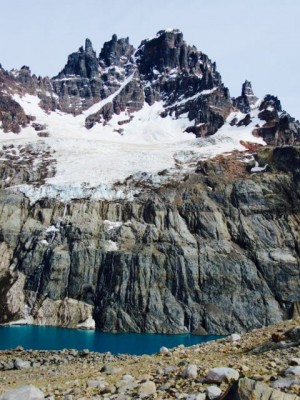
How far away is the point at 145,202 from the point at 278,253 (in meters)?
39.4

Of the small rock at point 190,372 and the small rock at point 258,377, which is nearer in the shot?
the small rock at point 258,377

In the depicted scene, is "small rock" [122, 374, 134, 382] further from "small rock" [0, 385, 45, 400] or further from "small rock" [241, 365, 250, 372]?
"small rock" [241, 365, 250, 372]

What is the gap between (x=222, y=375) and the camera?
43.3ft

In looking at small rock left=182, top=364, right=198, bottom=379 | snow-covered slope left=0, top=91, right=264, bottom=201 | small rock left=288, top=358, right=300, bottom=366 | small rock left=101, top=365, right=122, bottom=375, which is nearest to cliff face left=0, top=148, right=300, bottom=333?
snow-covered slope left=0, top=91, right=264, bottom=201

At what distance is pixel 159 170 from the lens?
154m

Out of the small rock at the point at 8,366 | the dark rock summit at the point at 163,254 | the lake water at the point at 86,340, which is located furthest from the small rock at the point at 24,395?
the dark rock summit at the point at 163,254

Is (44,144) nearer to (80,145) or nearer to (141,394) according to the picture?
(80,145)

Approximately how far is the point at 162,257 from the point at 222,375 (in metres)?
102

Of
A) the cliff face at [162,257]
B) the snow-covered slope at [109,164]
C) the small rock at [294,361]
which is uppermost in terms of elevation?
the snow-covered slope at [109,164]

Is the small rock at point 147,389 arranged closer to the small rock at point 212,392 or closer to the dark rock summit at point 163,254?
the small rock at point 212,392

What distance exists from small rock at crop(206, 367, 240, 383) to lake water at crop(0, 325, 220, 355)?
54744 mm

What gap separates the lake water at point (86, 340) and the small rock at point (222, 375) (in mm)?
54744

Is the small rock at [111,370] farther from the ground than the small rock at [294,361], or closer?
closer

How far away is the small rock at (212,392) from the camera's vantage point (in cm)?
1195
